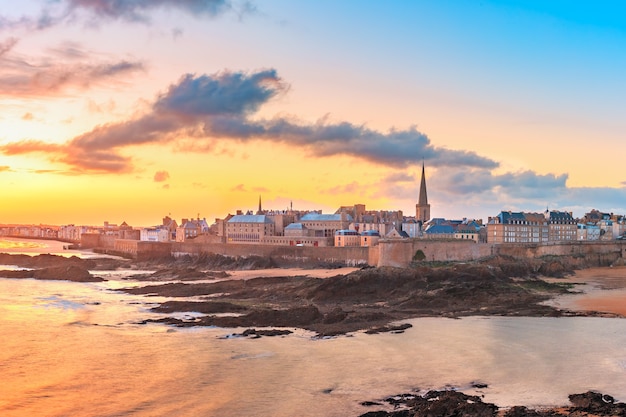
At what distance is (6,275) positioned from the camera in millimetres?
44906

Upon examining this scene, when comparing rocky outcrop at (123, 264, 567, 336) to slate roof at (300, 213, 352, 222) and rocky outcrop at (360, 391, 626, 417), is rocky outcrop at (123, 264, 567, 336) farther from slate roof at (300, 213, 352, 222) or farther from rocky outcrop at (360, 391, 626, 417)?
slate roof at (300, 213, 352, 222)

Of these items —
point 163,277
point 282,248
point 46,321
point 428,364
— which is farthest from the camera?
point 282,248

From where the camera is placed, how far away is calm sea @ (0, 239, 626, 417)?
44.8 feet

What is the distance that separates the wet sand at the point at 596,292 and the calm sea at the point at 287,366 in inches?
139

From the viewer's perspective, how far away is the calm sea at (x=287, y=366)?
1364cm

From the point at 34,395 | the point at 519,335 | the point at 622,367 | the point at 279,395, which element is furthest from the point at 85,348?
the point at 622,367

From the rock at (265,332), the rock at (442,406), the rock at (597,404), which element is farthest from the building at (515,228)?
the rock at (442,406)

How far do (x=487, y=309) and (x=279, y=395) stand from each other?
1446 cm

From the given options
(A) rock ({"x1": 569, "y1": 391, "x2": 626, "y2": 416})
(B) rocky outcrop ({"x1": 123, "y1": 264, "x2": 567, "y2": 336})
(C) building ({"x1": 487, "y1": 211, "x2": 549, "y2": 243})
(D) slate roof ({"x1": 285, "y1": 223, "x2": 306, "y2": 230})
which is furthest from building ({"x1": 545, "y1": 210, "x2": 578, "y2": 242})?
(A) rock ({"x1": 569, "y1": 391, "x2": 626, "y2": 416})

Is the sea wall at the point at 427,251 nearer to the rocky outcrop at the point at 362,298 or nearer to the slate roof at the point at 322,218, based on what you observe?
the rocky outcrop at the point at 362,298

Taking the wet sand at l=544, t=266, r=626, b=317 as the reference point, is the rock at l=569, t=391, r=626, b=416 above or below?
below

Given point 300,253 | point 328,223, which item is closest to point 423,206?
point 328,223

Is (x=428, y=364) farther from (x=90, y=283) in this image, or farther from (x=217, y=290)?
(x=90, y=283)

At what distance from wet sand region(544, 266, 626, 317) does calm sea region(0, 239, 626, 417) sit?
3.53 meters
